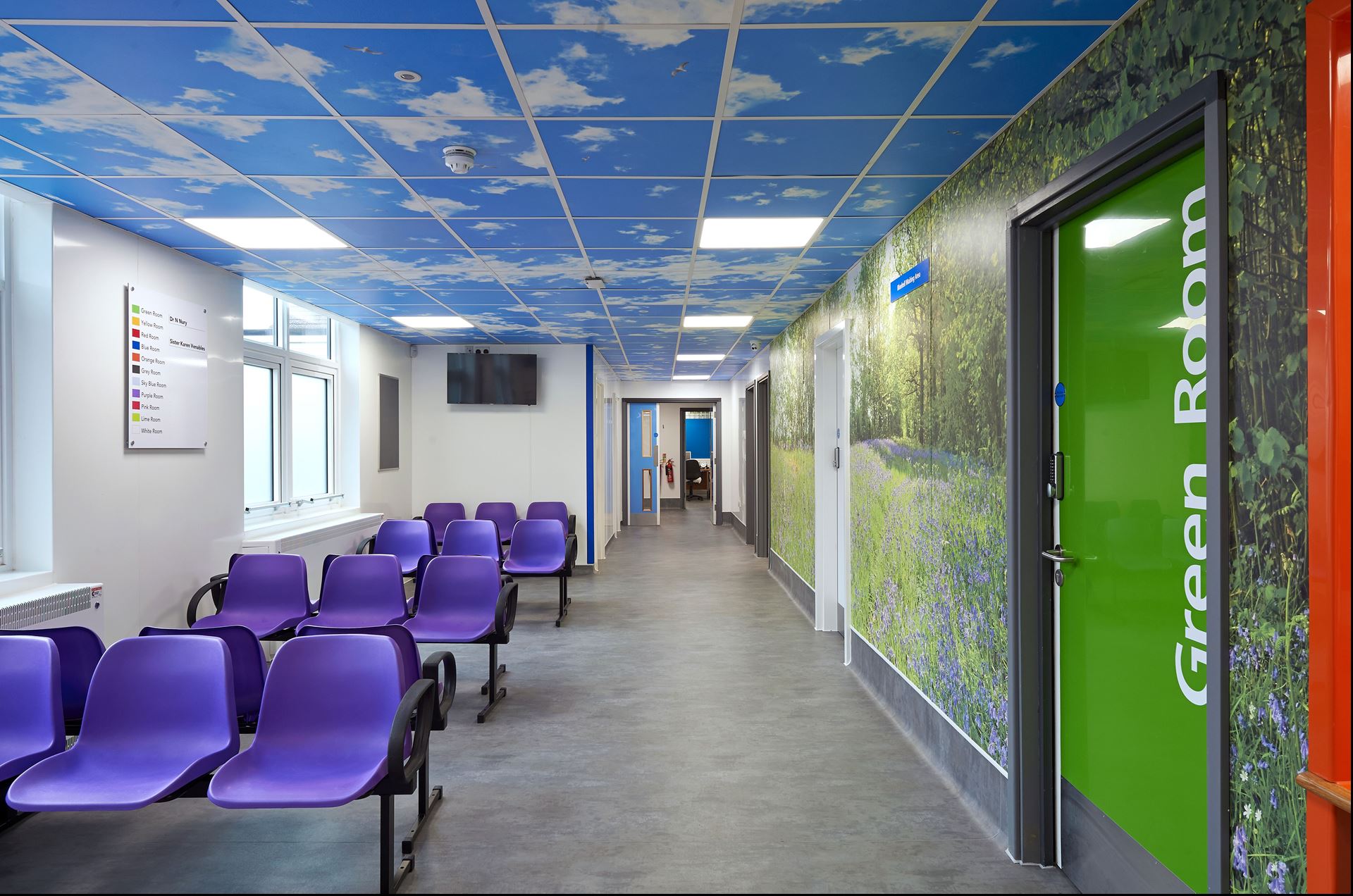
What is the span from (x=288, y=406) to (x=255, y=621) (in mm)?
2735

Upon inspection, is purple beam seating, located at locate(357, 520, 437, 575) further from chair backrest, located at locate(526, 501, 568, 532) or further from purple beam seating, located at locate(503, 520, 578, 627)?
chair backrest, located at locate(526, 501, 568, 532)

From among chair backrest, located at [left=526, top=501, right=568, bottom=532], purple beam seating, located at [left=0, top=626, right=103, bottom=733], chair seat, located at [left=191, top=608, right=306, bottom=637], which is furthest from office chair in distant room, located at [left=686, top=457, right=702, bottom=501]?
purple beam seating, located at [left=0, top=626, right=103, bottom=733]

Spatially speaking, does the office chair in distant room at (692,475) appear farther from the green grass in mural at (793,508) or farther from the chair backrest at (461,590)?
the chair backrest at (461,590)

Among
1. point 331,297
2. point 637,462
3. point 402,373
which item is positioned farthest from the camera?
point 637,462

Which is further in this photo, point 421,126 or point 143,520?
point 143,520

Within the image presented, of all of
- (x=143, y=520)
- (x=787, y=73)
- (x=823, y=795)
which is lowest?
(x=823, y=795)

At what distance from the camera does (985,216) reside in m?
3.22

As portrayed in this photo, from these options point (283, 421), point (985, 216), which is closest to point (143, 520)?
point (283, 421)

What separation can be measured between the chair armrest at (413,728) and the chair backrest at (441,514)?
19.9ft

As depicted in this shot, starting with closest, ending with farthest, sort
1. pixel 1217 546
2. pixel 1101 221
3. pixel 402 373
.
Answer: pixel 1217 546
pixel 1101 221
pixel 402 373

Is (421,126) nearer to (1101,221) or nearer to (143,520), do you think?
(1101,221)

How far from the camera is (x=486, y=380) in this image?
9.38 m

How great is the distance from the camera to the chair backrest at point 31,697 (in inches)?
106

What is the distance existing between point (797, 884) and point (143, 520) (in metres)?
4.14
